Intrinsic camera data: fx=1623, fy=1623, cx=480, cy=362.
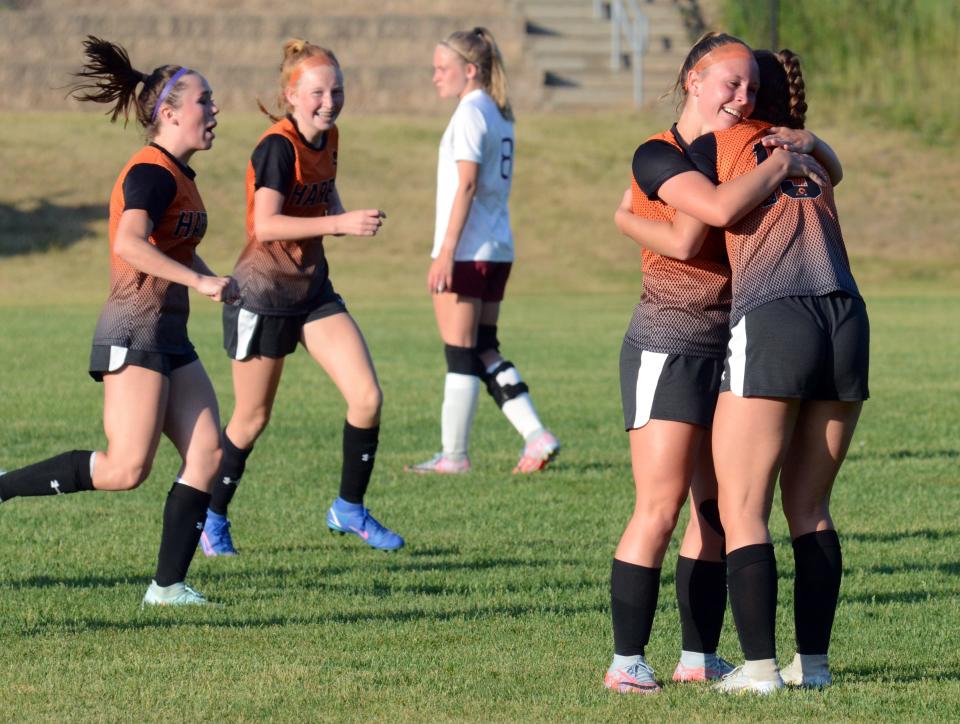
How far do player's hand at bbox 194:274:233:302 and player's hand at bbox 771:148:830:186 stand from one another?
6.13 ft

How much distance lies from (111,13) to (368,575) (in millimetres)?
35974

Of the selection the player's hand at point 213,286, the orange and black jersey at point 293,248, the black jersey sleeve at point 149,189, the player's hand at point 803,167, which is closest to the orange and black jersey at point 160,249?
the black jersey sleeve at point 149,189

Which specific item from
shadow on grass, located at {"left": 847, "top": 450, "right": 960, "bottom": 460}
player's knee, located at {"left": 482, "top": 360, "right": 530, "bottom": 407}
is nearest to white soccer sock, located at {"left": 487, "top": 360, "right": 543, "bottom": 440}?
player's knee, located at {"left": 482, "top": 360, "right": 530, "bottom": 407}

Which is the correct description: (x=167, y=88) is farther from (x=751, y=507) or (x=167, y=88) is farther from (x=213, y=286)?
(x=751, y=507)

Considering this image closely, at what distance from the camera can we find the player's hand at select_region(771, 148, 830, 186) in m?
4.22

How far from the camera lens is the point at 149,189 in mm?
5434

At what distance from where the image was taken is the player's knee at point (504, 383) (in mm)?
9125

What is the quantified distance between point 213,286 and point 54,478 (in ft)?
3.43

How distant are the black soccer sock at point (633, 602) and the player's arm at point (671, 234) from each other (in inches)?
34.3

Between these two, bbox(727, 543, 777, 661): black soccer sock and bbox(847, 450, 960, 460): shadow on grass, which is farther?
bbox(847, 450, 960, 460): shadow on grass

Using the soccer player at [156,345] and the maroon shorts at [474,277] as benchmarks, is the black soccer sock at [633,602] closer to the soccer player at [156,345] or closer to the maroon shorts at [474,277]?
the soccer player at [156,345]

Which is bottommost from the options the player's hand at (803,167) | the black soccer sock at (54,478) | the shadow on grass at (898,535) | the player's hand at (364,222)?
the shadow on grass at (898,535)

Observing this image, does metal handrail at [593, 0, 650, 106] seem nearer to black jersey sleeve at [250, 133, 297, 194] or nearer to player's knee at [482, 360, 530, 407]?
player's knee at [482, 360, 530, 407]

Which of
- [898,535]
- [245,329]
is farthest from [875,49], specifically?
[245,329]
